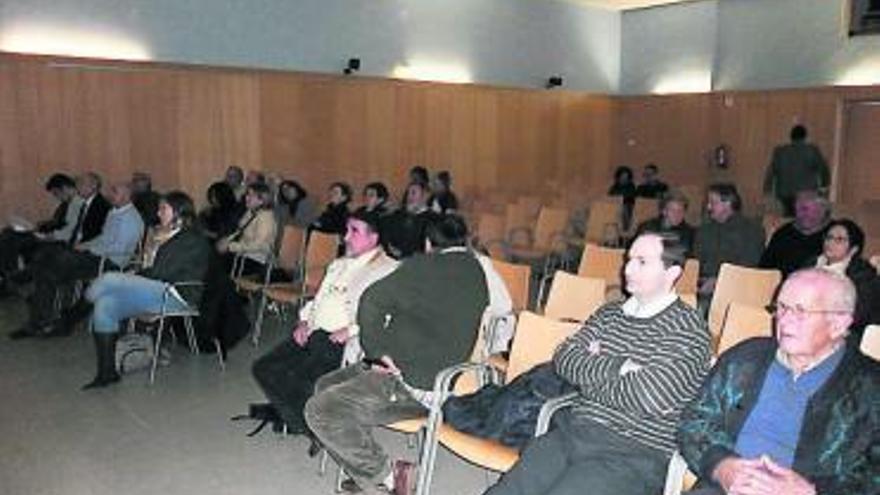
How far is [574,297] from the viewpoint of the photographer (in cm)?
437

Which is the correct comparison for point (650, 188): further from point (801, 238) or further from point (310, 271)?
point (310, 271)

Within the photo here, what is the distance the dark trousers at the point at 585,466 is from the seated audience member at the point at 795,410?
0.16 m

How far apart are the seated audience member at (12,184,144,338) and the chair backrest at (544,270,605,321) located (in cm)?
392

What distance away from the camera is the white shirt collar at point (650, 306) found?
294 cm

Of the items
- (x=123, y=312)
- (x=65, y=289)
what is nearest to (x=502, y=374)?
(x=123, y=312)

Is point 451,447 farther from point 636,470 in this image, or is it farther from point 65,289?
point 65,289

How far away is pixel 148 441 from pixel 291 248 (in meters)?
2.69

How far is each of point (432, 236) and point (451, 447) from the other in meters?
0.95

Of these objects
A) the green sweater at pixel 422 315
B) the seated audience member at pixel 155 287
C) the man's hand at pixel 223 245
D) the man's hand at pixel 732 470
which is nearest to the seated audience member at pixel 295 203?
the man's hand at pixel 223 245

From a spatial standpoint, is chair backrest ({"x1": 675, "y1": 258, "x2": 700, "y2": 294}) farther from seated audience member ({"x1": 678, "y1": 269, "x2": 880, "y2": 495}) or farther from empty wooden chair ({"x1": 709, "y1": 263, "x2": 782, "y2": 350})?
seated audience member ({"x1": 678, "y1": 269, "x2": 880, "y2": 495})

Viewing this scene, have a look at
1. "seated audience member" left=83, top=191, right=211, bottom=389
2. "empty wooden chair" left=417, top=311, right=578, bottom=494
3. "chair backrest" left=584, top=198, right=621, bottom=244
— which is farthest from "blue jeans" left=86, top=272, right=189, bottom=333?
"chair backrest" left=584, top=198, right=621, bottom=244

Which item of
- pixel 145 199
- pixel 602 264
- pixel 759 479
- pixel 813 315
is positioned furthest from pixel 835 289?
pixel 145 199

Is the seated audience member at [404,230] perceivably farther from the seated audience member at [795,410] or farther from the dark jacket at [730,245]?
the seated audience member at [795,410]

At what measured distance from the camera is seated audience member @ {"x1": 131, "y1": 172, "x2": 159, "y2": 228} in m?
8.42
